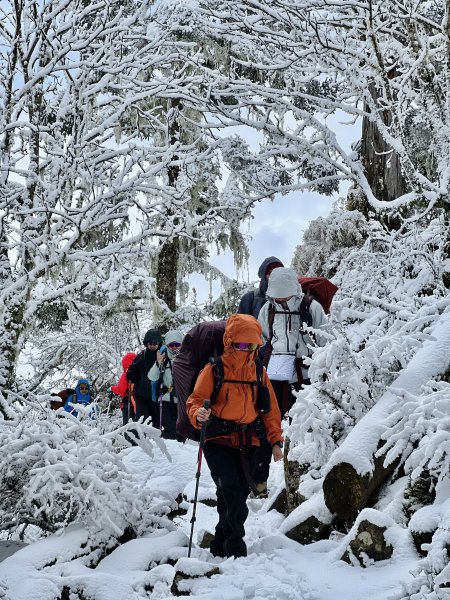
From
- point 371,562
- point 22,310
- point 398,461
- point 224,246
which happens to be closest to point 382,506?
point 398,461

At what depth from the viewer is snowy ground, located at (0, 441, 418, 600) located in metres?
4.20

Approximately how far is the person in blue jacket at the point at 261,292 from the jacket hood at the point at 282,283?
553mm

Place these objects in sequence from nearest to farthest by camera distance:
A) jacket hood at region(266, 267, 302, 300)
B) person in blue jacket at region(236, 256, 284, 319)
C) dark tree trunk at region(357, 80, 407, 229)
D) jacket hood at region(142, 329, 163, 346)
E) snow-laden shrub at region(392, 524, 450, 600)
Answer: snow-laden shrub at region(392, 524, 450, 600) → jacket hood at region(266, 267, 302, 300) → person in blue jacket at region(236, 256, 284, 319) → jacket hood at region(142, 329, 163, 346) → dark tree trunk at region(357, 80, 407, 229)

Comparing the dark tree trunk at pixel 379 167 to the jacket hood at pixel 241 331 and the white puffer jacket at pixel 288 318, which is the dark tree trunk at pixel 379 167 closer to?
the white puffer jacket at pixel 288 318

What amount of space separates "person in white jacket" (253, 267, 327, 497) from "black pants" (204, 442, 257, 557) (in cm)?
113

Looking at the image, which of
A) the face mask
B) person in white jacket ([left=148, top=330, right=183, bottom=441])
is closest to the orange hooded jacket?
the face mask

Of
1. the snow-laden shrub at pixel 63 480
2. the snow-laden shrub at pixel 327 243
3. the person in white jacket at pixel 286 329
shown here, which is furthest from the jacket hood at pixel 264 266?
the snow-laden shrub at pixel 327 243

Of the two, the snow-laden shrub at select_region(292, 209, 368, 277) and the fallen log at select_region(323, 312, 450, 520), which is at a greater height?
the snow-laden shrub at select_region(292, 209, 368, 277)

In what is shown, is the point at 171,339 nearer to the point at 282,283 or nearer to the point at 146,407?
the point at 146,407

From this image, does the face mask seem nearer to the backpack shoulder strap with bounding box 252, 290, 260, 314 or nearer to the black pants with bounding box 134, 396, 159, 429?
the backpack shoulder strap with bounding box 252, 290, 260, 314

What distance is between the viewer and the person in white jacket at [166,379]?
9914mm

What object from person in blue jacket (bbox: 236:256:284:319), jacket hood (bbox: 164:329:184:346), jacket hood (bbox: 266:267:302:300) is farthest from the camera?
jacket hood (bbox: 164:329:184:346)

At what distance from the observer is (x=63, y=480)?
5504mm

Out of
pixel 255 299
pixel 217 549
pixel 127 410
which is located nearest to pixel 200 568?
pixel 217 549
